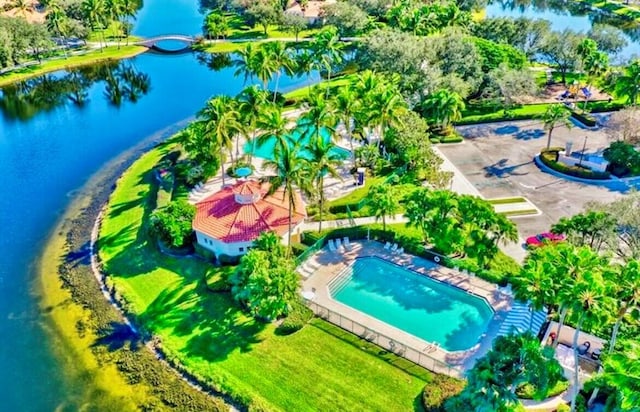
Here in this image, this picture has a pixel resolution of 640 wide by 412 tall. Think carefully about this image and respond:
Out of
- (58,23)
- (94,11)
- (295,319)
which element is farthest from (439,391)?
(94,11)

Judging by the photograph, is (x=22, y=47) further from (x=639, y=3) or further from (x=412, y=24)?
(x=639, y=3)

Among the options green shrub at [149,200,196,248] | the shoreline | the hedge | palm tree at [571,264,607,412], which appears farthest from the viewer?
the hedge

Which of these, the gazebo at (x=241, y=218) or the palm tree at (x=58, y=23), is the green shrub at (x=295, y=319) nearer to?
the gazebo at (x=241, y=218)

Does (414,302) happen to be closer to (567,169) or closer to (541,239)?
(541,239)

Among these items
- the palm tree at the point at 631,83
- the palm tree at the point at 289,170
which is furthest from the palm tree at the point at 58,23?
the palm tree at the point at 631,83

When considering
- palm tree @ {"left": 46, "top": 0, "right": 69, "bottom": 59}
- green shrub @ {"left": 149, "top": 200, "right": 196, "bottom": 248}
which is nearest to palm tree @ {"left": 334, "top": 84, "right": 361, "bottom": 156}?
green shrub @ {"left": 149, "top": 200, "right": 196, "bottom": 248}

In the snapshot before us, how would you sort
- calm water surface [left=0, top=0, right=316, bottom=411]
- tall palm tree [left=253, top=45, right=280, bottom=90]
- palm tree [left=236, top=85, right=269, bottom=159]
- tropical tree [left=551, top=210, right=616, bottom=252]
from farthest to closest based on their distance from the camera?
tall palm tree [left=253, top=45, right=280, bottom=90] → palm tree [left=236, top=85, right=269, bottom=159] → tropical tree [left=551, top=210, right=616, bottom=252] → calm water surface [left=0, top=0, right=316, bottom=411]

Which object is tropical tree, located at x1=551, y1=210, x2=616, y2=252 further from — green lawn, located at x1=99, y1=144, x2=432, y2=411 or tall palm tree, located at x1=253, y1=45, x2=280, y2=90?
tall palm tree, located at x1=253, y1=45, x2=280, y2=90

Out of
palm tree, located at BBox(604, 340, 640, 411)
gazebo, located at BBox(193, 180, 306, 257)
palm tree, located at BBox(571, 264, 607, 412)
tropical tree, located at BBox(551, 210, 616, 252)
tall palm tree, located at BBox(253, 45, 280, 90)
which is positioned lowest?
gazebo, located at BBox(193, 180, 306, 257)
